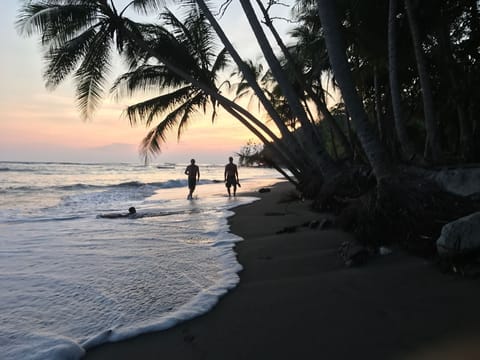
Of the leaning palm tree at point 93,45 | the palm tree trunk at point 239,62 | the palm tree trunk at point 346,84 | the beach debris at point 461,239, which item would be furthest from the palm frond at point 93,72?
the beach debris at point 461,239

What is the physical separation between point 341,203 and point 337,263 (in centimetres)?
351

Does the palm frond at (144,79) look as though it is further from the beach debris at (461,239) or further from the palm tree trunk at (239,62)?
the beach debris at (461,239)

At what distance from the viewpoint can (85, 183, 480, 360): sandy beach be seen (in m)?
2.16

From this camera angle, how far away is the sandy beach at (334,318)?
2162 mm

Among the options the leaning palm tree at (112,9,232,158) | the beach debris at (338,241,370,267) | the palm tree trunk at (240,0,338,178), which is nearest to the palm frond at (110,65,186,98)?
the leaning palm tree at (112,9,232,158)

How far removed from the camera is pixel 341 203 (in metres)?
7.12

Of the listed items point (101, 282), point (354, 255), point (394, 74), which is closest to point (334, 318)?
point (354, 255)

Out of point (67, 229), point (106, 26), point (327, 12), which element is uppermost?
point (106, 26)

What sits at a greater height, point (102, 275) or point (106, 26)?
point (106, 26)

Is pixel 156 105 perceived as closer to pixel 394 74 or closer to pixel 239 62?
pixel 239 62

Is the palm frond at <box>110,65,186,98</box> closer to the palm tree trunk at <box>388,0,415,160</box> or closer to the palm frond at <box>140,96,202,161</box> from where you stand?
the palm frond at <box>140,96,202,161</box>

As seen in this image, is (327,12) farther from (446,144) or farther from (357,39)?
(446,144)

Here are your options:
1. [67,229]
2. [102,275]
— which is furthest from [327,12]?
[67,229]

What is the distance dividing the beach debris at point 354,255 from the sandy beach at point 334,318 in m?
0.08
